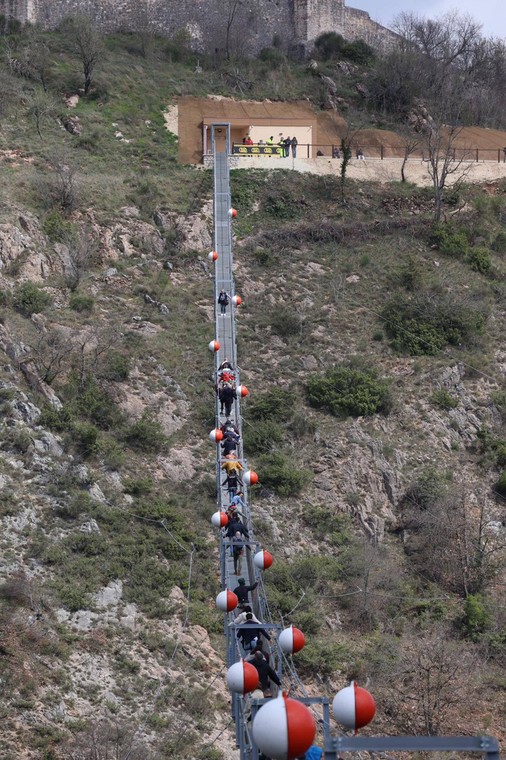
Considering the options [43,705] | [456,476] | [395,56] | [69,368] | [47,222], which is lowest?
[43,705]

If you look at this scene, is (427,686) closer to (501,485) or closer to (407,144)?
(501,485)

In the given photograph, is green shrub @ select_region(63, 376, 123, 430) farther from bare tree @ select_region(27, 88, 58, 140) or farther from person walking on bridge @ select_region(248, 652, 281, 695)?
bare tree @ select_region(27, 88, 58, 140)

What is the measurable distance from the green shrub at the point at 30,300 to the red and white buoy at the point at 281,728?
24.3 m

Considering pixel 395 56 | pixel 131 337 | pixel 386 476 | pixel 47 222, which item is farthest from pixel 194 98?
pixel 386 476

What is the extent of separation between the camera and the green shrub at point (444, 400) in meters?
35.7

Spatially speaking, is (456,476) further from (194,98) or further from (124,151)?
(194,98)

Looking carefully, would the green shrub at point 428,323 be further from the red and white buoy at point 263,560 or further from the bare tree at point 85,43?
the bare tree at point 85,43

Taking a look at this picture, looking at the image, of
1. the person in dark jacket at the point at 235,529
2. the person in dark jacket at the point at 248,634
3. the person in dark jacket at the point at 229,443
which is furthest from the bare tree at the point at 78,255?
the person in dark jacket at the point at 248,634

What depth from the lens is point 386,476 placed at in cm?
3291

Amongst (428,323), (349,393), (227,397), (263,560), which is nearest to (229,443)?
(227,397)

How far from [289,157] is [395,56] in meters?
13.1

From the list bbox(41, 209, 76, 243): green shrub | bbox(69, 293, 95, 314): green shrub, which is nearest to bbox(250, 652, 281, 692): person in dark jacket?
bbox(69, 293, 95, 314): green shrub

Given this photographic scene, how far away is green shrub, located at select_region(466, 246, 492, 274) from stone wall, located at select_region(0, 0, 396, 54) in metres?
20.4

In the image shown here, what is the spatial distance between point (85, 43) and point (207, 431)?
79.1 ft
